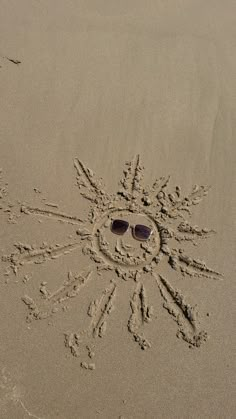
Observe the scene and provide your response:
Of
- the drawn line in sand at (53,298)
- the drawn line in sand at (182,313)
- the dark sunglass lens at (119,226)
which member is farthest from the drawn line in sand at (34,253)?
the drawn line in sand at (182,313)

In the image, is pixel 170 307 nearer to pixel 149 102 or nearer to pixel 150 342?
pixel 150 342

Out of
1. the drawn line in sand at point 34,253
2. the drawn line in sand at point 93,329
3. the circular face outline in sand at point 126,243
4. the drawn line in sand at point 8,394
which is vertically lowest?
the drawn line in sand at point 8,394

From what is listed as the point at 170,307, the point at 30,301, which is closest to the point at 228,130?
the point at 170,307

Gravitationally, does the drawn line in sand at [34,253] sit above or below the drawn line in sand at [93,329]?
above

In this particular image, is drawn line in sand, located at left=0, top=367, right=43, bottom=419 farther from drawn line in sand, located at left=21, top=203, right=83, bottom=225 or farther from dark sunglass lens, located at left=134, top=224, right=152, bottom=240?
dark sunglass lens, located at left=134, top=224, right=152, bottom=240

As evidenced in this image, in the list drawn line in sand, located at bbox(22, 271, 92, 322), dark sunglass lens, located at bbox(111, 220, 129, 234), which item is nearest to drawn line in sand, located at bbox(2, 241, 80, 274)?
drawn line in sand, located at bbox(22, 271, 92, 322)

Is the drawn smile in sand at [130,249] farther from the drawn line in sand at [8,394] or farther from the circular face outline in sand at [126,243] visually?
the drawn line in sand at [8,394]
